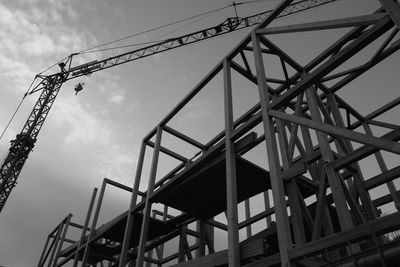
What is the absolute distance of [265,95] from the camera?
6.45 meters

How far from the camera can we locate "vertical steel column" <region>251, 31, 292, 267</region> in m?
4.62

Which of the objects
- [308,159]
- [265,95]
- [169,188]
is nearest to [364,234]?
[265,95]

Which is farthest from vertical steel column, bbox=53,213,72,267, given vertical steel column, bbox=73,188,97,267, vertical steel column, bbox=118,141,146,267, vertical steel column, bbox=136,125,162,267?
vertical steel column, bbox=136,125,162,267

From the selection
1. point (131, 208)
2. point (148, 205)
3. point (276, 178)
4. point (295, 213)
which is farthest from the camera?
point (131, 208)

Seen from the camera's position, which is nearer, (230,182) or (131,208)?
(230,182)

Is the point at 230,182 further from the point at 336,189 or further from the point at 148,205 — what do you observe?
the point at 148,205

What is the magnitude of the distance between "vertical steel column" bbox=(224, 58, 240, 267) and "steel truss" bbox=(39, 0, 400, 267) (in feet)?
0.06

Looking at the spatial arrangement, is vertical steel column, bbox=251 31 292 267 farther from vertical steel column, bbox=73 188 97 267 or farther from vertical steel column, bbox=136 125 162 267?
vertical steel column, bbox=73 188 97 267

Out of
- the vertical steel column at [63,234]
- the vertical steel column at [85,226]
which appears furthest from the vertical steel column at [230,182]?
the vertical steel column at [63,234]

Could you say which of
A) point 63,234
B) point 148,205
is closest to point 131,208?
point 148,205

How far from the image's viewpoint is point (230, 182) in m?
6.35

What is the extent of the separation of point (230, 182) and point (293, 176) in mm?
1374

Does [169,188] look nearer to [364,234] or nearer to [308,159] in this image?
[308,159]

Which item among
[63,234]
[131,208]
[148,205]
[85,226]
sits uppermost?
[63,234]
